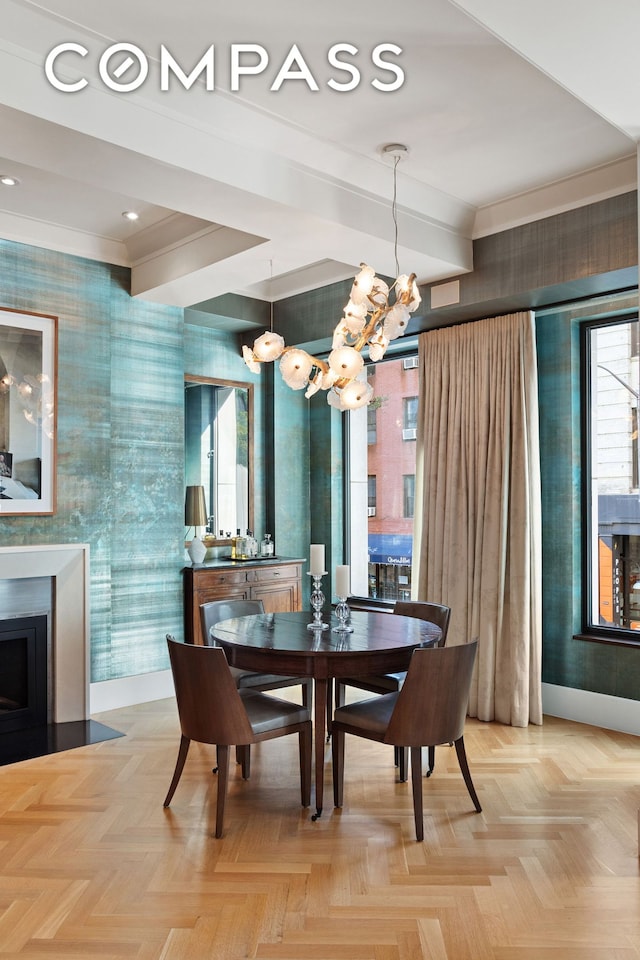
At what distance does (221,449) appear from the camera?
5.97m

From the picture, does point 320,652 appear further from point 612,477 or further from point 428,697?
point 612,477

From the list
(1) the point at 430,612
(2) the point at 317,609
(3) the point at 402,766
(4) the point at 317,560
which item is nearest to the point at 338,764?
(3) the point at 402,766

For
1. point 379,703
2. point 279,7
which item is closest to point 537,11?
point 279,7

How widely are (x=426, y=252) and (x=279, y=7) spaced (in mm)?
1838

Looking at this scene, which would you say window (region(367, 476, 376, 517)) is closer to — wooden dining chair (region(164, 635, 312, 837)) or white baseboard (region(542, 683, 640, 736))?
white baseboard (region(542, 683, 640, 736))

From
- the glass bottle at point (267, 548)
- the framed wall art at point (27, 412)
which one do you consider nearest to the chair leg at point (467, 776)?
the framed wall art at point (27, 412)

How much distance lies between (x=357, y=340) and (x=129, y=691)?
3.00 meters

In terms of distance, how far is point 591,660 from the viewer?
4.51m

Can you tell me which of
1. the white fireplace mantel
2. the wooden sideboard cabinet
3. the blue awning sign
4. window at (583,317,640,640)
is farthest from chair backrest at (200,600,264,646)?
window at (583,317,640,640)

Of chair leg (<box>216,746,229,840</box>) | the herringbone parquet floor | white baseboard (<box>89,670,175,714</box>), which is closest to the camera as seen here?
the herringbone parquet floor

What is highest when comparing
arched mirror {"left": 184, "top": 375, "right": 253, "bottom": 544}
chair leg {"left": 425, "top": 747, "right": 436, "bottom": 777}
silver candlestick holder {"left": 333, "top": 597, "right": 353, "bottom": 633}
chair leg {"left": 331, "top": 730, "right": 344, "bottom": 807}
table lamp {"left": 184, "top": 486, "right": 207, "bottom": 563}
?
arched mirror {"left": 184, "top": 375, "right": 253, "bottom": 544}

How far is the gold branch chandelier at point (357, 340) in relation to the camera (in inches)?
121

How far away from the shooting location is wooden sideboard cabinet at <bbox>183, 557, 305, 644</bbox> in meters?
5.23

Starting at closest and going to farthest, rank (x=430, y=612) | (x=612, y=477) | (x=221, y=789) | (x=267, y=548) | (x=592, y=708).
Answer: (x=221, y=789), (x=430, y=612), (x=592, y=708), (x=612, y=477), (x=267, y=548)
